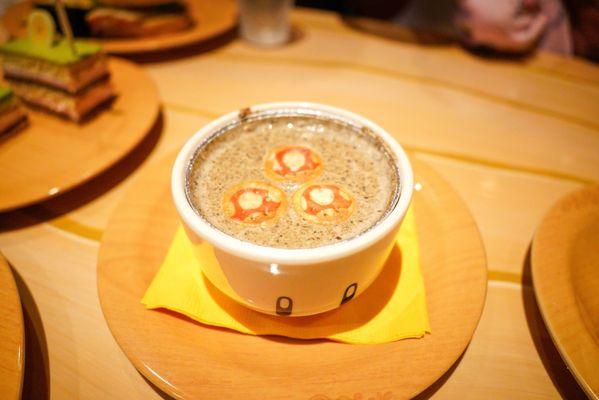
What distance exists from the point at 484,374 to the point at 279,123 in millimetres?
628

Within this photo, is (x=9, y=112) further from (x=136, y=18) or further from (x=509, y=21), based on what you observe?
(x=509, y=21)

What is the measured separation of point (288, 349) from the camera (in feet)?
2.22

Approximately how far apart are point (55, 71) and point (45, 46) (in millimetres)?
101

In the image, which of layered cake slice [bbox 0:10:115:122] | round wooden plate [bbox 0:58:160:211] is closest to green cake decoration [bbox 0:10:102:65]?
layered cake slice [bbox 0:10:115:122]

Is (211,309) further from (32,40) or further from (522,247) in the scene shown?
(32,40)

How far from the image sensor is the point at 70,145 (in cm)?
111

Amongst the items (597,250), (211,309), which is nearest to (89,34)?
(211,309)

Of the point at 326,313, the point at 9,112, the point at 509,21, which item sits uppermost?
the point at 509,21

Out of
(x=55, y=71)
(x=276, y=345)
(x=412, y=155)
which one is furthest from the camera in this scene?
(x=55, y=71)

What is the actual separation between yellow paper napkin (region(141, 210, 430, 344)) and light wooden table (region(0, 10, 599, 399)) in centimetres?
11

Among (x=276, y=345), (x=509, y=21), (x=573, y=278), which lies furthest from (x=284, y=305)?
(x=509, y=21)

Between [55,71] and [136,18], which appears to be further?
[136,18]

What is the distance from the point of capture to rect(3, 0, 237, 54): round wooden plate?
1501mm

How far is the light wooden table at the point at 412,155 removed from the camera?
0.68 metres
